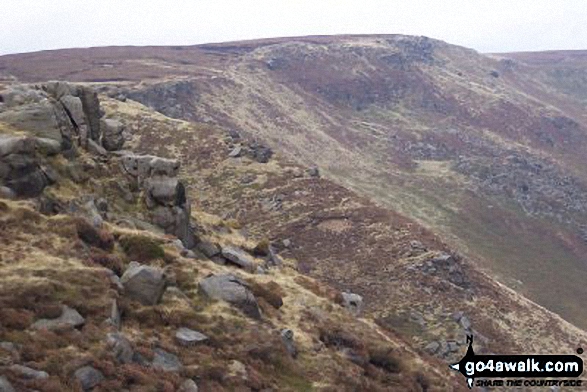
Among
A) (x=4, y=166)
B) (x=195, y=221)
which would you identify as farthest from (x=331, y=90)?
(x=4, y=166)

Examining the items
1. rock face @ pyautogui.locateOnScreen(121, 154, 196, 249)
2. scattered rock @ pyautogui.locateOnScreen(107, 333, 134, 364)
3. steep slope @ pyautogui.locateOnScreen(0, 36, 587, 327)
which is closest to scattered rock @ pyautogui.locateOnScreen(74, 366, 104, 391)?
scattered rock @ pyautogui.locateOnScreen(107, 333, 134, 364)

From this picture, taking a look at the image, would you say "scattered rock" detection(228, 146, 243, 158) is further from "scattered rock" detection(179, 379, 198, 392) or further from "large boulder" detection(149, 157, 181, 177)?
"scattered rock" detection(179, 379, 198, 392)

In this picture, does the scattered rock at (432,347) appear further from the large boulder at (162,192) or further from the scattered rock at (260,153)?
the scattered rock at (260,153)

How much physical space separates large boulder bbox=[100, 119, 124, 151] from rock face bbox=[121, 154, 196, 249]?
11.2 feet

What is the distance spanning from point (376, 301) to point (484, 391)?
2132 centimetres

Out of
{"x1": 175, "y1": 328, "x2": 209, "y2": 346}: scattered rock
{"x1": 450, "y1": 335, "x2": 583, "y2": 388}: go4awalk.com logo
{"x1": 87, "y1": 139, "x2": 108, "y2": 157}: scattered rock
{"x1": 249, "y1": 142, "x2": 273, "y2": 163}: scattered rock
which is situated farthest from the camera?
{"x1": 249, "y1": 142, "x2": 273, "y2": 163}: scattered rock

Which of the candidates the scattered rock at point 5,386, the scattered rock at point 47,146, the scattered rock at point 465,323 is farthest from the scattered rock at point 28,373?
the scattered rock at point 465,323

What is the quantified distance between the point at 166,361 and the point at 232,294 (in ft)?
21.9

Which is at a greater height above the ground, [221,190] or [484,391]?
[221,190]

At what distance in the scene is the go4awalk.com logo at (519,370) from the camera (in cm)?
4359

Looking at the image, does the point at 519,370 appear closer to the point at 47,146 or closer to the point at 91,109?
the point at 91,109

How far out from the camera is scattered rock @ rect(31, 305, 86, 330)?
23391mm

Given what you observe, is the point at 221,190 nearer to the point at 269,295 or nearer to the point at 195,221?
the point at 195,221

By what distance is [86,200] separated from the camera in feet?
115
